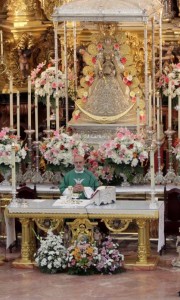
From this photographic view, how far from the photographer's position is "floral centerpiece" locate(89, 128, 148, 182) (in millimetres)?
25188

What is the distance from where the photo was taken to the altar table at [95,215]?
2366 centimetres

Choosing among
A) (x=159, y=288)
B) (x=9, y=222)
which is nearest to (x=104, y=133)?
(x=9, y=222)

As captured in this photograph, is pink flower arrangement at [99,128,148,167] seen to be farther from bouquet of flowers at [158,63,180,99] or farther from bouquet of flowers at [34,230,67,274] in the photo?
bouquet of flowers at [34,230,67,274]

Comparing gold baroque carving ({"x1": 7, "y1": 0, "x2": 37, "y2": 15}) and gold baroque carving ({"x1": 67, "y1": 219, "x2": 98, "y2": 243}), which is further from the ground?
gold baroque carving ({"x1": 7, "y1": 0, "x2": 37, "y2": 15})

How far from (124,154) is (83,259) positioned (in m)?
2.29

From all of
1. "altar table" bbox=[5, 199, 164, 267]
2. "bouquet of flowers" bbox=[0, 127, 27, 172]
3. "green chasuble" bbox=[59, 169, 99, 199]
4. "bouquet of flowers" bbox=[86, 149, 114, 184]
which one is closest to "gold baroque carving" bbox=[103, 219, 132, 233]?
"altar table" bbox=[5, 199, 164, 267]

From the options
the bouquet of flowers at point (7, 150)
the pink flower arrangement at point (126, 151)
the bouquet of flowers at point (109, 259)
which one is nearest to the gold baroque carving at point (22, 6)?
the bouquet of flowers at point (7, 150)

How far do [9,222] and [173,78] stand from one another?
3995 mm

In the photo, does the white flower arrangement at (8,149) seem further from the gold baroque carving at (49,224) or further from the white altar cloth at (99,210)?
the gold baroque carving at (49,224)

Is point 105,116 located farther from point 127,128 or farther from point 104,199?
point 104,199

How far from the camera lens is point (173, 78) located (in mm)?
27094

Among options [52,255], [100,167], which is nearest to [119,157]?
[100,167]

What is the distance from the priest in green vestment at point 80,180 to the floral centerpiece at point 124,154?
0.89 metres

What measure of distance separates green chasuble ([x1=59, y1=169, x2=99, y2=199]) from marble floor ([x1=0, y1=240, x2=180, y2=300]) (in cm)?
133
